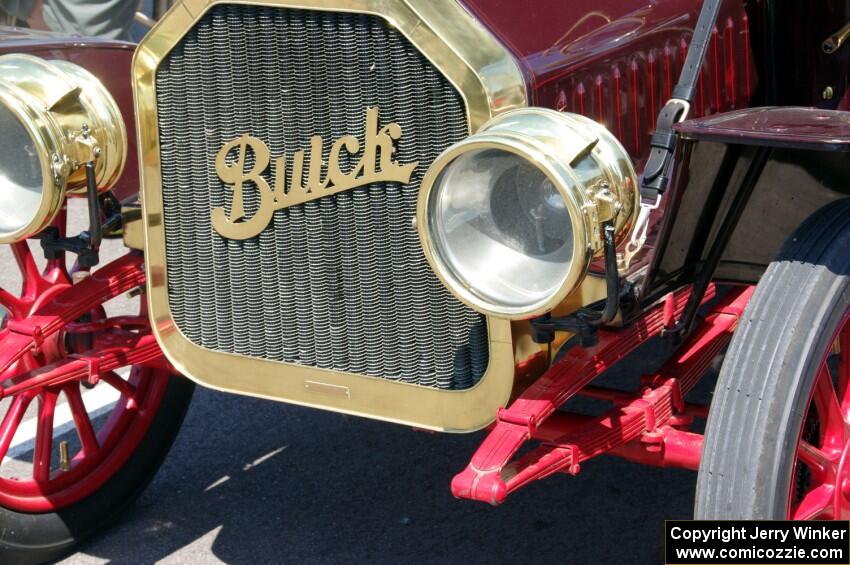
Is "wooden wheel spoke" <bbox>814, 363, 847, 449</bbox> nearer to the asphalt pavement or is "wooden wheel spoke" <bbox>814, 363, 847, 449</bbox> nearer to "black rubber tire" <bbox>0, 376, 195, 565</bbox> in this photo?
the asphalt pavement

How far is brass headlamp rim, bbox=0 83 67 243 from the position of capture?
213 centimetres

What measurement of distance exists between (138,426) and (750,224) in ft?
5.15

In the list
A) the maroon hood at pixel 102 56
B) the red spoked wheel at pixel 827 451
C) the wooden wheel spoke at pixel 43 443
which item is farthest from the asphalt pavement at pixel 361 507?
the maroon hood at pixel 102 56

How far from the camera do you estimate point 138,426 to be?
288cm

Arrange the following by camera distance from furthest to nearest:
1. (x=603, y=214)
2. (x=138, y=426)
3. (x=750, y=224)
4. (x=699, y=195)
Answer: (x=138, y=426)
(x=750, y=224)
(x=699, y=195)
(x=603, y=214)

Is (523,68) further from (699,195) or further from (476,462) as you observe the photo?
(476,462)

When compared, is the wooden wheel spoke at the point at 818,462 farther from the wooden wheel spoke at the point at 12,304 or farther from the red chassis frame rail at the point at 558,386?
the wooden wheel spoke at the point at 12,304

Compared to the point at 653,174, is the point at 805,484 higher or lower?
lower

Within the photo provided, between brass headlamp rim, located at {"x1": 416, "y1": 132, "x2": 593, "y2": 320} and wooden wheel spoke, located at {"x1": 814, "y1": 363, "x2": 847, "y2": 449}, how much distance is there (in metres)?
0.54

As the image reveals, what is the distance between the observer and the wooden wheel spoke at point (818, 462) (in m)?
1.93

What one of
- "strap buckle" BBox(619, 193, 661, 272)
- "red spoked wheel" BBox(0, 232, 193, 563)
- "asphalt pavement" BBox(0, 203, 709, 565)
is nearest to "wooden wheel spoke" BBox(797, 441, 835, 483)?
"strap buckle" BBox(619, 193, 661, 272)

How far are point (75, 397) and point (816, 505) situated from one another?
1.66 meters

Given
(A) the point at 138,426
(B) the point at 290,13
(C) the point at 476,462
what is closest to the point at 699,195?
(C) the point at 476,462

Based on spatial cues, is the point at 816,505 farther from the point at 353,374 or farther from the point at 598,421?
the point at 353,374
